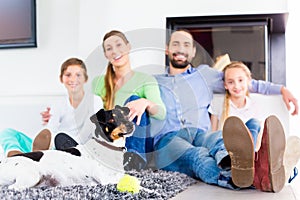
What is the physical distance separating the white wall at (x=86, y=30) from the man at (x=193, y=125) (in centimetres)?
13

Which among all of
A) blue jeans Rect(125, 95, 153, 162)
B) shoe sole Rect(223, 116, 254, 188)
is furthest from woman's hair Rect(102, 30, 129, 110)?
shoe sole Rect(223, 116, 254, 188)

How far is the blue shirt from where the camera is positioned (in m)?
1.87

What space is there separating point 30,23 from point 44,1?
0.47 feet

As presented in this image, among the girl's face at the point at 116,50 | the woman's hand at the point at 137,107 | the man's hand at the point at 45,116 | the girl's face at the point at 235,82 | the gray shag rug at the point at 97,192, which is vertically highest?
the girl's face at the point at 116,50

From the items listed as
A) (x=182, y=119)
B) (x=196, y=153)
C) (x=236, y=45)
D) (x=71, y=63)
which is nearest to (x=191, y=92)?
(x=182, y=119)

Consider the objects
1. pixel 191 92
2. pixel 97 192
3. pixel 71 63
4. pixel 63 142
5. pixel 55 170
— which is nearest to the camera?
pixel 97 192

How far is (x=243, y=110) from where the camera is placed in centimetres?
204

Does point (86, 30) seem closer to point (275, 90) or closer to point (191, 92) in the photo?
point (191, 92)

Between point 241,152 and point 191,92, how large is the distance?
736 mm

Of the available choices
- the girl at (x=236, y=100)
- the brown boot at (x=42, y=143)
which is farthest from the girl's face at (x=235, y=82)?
the brown boot at (x=42, y=143)

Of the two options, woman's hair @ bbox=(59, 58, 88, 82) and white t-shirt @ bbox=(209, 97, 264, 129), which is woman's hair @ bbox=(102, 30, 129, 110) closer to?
woman's hair @ bbox=(59, 58, 88, 82)

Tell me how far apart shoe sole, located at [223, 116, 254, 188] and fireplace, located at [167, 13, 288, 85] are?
2.98 ft

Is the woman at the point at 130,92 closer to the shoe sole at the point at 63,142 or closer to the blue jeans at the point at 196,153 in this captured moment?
the blue jeans at the point at 196,153

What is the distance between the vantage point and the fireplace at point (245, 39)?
2111mm
